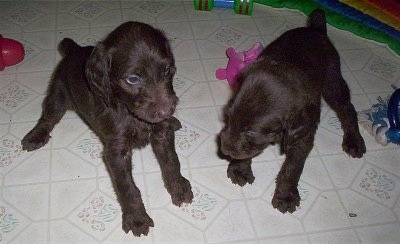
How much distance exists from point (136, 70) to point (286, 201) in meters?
1.28

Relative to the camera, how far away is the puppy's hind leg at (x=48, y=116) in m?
2.72

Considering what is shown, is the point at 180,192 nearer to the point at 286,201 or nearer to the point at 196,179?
the point at 196,179

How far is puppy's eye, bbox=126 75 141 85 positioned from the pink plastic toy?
1754 millimetres

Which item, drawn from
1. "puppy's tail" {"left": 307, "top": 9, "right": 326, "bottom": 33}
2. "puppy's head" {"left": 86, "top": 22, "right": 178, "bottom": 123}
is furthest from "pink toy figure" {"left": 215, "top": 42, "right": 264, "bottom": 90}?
"puppy's head" {"left": 86, "top": 22, "right": 178, "bottom": 123}

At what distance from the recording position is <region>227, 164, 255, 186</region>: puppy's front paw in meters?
2.68

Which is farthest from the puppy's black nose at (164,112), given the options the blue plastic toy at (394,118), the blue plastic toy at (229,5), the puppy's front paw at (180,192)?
the blue plastic toy at (229,5)

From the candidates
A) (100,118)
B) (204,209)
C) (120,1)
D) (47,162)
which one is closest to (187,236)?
(204,209)

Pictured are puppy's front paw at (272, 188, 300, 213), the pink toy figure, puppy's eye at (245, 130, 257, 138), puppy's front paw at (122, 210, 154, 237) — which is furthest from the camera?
the pink toy figure

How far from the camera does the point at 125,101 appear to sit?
206cm

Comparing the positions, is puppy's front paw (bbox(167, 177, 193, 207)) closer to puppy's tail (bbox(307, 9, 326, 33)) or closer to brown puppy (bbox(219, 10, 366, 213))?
brown puppy (bbox(219, 10, 366, 213))

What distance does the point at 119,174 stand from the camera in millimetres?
2262

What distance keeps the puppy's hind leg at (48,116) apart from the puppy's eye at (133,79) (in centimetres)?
92

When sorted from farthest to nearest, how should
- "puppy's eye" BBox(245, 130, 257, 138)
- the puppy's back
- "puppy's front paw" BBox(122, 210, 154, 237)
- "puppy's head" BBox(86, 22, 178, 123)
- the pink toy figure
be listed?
the pink toy figure → the puppy's back → "puppy's front paw" BBox(122, 210, 154, 237) → "puppy's eye" BBox(245, 130, 257, 138) → "puppy's head" BBox(86, 22, 178, 123)

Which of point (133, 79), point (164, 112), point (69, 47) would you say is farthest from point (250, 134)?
point (69, 47)
